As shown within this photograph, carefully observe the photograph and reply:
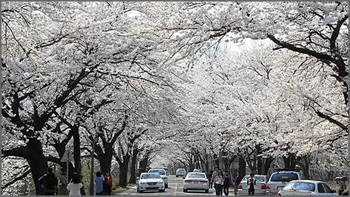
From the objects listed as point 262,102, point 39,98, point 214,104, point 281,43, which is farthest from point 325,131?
point 214,104

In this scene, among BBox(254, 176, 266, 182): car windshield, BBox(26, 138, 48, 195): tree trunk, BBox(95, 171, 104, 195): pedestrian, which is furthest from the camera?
BBox(254, 176, 266, 182): car windshield

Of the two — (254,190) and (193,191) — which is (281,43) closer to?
(254,190)

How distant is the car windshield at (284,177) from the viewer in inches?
1000

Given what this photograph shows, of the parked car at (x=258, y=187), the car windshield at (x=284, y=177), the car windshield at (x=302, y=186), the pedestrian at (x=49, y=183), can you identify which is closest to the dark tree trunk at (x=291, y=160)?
the parked car at (x=258, y=187)

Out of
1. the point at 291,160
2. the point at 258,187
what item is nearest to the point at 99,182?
the point at 258,187

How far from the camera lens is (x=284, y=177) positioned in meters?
25.7

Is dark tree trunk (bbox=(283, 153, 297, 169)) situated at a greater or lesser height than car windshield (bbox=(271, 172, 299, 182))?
greater

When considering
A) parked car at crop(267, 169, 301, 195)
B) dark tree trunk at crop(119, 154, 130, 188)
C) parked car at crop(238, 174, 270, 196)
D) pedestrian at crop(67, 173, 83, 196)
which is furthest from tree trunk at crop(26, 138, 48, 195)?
dark tree trunk at crop(119, 154, 130, 188)

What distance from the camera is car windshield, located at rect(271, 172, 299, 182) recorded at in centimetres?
2540

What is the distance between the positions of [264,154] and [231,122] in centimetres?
309

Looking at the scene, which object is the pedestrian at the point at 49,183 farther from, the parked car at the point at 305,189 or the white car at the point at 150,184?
the white car at the point at 150,184

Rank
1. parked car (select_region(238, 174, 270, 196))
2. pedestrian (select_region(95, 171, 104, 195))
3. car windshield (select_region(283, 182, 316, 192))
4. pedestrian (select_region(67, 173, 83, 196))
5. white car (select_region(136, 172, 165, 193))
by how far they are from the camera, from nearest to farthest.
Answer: pedestrian (select_region(67, 173, 83, 196))
car windshield (select_region(283, 182, 316, 192))
pedestrian (select_region(95, 171, 104, 195))
parked car (select_region(238, 174, 270, 196))
white car (select_region(136, 172, 165, 193))

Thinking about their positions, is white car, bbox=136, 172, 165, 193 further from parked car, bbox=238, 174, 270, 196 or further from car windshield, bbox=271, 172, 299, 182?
car windshield, bbox=271, 172, 299, 182

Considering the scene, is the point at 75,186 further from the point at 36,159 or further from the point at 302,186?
the point at 302,186
